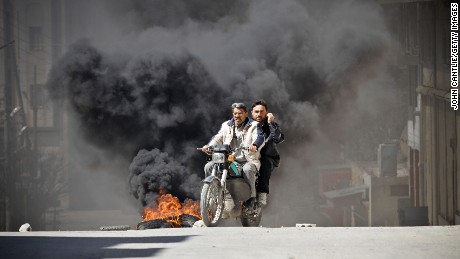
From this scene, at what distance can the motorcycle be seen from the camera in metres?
12.6

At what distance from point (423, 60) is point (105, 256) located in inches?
1113

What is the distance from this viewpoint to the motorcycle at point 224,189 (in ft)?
41.2

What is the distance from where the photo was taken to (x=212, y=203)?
12.7m

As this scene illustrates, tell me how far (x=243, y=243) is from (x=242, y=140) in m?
2.45

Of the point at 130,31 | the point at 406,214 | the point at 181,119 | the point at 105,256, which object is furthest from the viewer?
the point at 130,31

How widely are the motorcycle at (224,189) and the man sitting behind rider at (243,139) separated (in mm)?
75

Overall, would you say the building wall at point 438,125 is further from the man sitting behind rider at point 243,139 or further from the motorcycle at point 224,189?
the man sitting behind rider at point 243,139

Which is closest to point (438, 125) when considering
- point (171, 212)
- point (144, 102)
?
point (144, 102)

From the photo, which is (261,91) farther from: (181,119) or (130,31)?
(130,31)

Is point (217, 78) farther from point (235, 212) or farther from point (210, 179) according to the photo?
point (210, 179)

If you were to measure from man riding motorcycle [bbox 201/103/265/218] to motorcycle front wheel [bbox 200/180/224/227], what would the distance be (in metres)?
0.27

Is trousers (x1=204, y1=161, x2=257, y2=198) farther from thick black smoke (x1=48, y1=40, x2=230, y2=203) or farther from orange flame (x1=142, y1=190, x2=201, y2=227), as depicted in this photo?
thick black smoke (x1=48, y1=40, x2=230, y2=203)

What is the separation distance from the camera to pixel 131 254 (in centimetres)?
1010

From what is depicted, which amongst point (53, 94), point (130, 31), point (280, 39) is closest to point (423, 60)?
point (280, 39)
